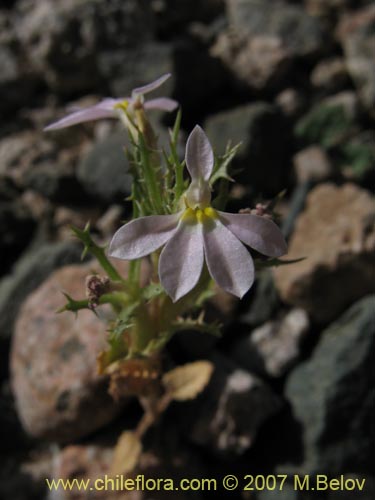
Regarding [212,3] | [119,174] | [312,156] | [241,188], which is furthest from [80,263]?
[212,3]

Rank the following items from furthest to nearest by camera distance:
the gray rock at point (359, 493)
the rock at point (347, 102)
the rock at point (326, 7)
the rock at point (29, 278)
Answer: the rock at point (326, 7), the rock at point (347, 102), the rock at point (29, 278), the gray rock at point (359, 493)

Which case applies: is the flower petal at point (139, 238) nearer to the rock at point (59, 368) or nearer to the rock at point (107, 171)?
the rock at point (59, 368)

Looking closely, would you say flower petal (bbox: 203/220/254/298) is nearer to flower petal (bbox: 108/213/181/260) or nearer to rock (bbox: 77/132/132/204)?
flower petal (bbox: 108/213/181/260)

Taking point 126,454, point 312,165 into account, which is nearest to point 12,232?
point 126,454

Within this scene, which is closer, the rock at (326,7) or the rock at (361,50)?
the rock at (361,50)

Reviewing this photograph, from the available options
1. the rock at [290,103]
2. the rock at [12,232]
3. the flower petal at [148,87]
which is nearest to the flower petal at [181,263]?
the flower petal at [148,87]

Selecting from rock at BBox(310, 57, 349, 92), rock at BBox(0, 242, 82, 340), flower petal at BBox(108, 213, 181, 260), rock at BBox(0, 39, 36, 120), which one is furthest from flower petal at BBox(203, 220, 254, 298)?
rock at BBox(0, 39, 36, 120)

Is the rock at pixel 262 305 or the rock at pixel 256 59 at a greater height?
the rock at pixel 256 59
